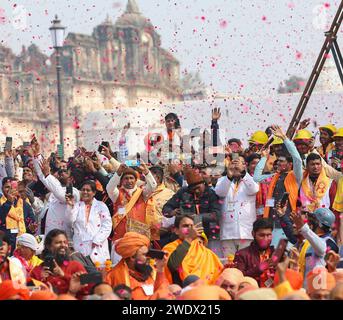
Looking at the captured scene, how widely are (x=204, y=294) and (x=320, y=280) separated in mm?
1949

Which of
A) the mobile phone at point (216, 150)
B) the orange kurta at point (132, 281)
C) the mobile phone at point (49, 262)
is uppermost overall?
the mobile phone at point (216, 150)

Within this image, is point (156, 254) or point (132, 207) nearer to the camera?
point (156, 254)

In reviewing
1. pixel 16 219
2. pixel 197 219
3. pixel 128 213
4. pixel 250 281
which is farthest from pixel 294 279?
pixel 16 219

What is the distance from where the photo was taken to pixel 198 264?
43.4 feet

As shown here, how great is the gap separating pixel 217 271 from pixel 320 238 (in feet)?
3.53

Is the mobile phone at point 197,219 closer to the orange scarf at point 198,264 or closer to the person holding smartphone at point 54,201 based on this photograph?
the orange scarf at point 198,264

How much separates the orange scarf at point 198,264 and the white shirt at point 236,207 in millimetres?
2280

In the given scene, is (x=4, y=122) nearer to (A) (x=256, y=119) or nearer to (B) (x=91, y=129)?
(B) (x=91, y=129)

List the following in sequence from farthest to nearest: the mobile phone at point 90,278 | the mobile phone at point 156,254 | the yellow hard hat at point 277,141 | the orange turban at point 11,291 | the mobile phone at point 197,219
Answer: the yellow hard hat at point 277,141, the mobile phone at point 197,219, the mobile phone at point 156,254, the mobile phone at point 90,278, the orange turban at point 11,291

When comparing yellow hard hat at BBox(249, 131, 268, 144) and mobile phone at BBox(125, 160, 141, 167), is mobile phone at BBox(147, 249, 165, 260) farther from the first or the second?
yellow hard hat at BBox(249, 131, 268, 144)

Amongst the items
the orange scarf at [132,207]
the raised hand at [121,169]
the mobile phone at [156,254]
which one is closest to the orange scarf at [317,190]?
the orange scarf at [132,207]

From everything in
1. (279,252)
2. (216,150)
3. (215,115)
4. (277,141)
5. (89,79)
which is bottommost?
(279,252)

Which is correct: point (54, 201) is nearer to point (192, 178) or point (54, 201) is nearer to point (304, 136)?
point (192, 178)

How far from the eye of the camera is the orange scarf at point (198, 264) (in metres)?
13.1
